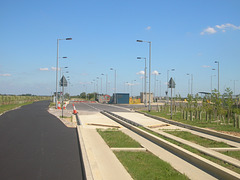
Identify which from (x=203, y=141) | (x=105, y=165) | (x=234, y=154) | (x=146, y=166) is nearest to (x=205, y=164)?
(x=146, y=166)

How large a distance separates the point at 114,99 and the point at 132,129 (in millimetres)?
49423

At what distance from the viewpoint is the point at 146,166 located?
7176mm

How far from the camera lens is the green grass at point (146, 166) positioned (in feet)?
20.8

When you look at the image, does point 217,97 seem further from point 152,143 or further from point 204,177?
point 204,177

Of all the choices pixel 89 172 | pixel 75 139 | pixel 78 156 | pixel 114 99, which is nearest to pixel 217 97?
pixel 75 139

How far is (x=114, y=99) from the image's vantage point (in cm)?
6538

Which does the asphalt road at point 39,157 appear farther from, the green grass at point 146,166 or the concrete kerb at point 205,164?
the concrete kerb at point 205,164

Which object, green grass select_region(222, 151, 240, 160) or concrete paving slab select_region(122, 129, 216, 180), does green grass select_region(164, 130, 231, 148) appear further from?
concrete paving slab select_region(122, 129, 216, 180)

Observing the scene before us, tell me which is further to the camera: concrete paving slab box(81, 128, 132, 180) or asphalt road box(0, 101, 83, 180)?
asphalt road box(0, 101, 83, 180)

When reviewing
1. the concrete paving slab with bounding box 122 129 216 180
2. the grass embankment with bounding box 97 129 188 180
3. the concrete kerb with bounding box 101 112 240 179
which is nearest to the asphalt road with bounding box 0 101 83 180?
the grass embankment with bounding box 97 129 188 180

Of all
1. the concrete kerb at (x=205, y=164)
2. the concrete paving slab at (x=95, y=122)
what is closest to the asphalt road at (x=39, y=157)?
the concrete kerb at (x=205, y=164)

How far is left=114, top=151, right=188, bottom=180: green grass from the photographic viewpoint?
634 centimetres

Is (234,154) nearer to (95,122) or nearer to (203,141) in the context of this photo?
(203,141)

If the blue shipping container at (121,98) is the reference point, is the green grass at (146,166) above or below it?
below
